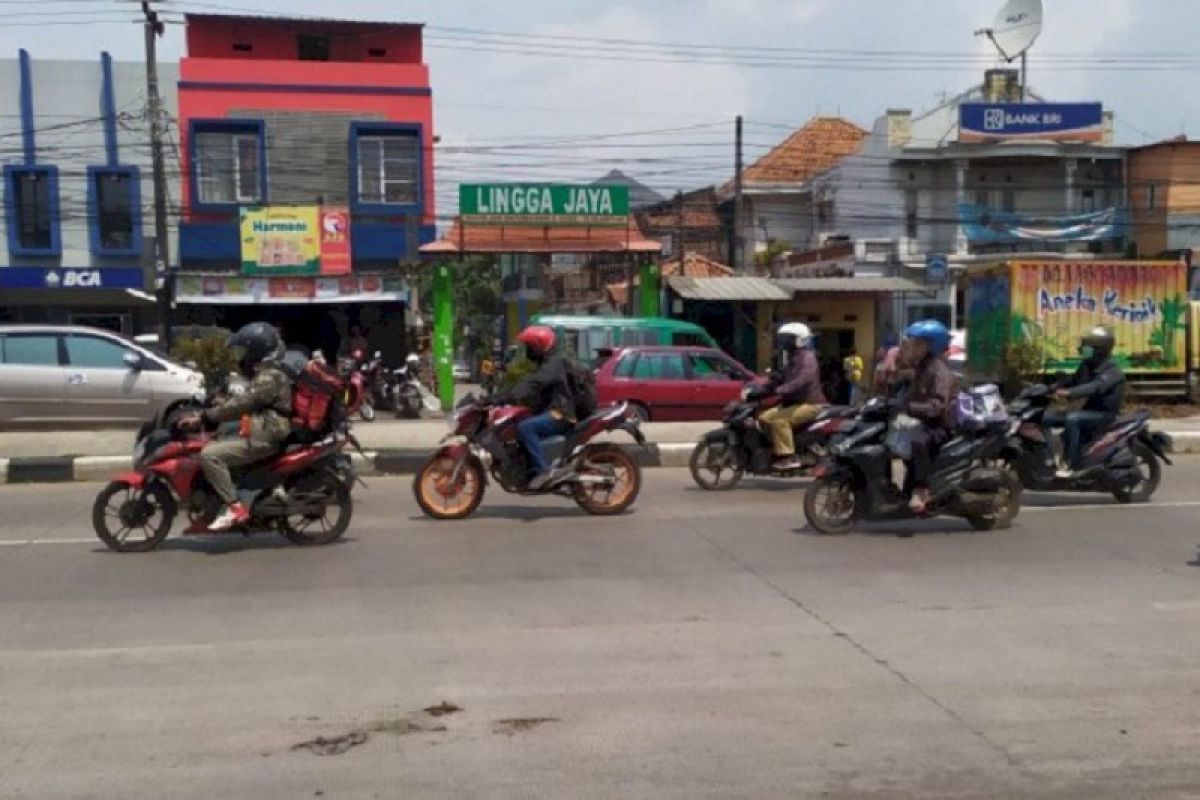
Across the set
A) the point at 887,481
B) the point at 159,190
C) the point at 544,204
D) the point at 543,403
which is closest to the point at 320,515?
the point at 543,403

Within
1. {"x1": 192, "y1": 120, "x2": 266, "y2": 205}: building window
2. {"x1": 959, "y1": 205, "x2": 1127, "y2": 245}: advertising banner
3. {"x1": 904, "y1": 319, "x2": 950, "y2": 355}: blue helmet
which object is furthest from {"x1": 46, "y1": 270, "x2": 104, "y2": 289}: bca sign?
{"x1": 959, "y1": 205, "x2": 1127, "y2": 245}: advertising banner

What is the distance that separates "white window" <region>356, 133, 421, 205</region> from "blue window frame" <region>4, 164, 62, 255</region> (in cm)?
687

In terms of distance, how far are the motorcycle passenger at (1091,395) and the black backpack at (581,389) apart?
3.96 metres

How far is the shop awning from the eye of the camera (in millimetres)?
24266

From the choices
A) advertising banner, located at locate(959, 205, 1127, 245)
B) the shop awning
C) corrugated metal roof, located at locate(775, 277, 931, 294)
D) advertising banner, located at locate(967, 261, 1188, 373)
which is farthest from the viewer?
advertising banner, located at locate(959, 205, 1127, 245)

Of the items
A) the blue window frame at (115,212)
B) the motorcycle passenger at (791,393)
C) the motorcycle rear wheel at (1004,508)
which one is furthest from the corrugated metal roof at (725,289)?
the motorcycle rear wheel at (1004,508)

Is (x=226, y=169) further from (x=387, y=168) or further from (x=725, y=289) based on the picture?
(x=725, y=289)

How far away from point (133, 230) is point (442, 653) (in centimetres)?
2494

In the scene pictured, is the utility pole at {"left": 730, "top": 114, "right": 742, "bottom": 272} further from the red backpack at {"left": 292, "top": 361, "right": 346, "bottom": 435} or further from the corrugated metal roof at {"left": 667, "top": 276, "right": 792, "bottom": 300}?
the red backpack at {"left": 292, "top": 361, "right": 346, "bottom": 435}

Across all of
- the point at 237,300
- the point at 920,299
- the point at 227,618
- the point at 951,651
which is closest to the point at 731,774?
the point at 951,651

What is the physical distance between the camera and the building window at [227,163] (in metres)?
28.5

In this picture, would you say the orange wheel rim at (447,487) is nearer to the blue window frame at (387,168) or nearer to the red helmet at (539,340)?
the red helmet at (539,340)

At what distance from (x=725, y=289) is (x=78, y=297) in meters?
14.7

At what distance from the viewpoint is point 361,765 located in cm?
463
